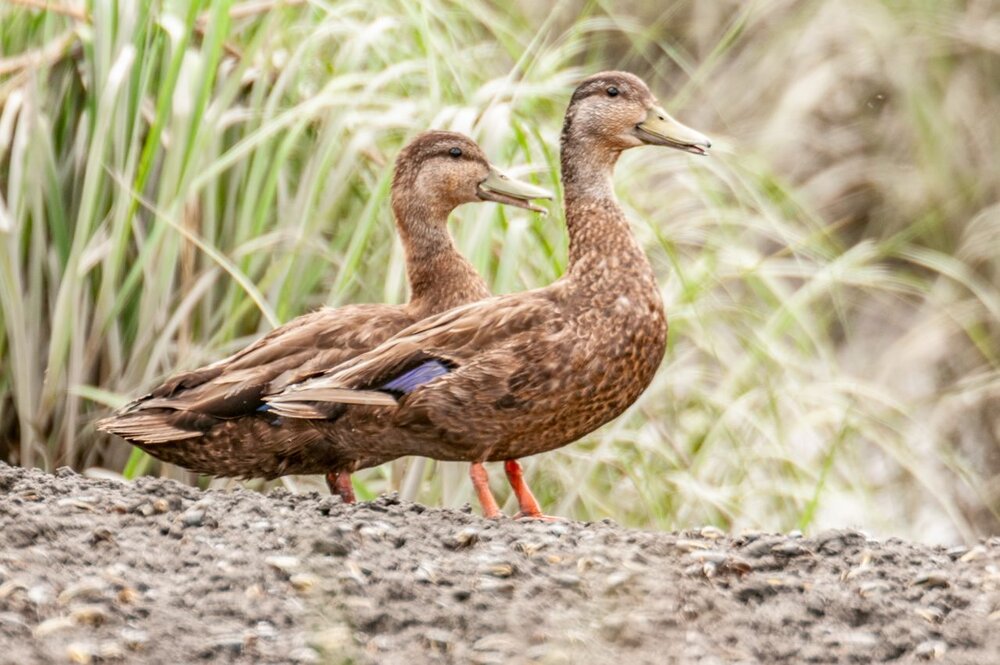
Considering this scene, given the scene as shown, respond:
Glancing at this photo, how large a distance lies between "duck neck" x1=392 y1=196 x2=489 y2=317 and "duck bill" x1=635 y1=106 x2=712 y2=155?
2.02 feet

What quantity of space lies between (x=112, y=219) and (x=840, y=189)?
420cm

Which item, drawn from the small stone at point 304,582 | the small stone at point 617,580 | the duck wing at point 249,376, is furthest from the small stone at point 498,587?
the duck wing at point 249,376

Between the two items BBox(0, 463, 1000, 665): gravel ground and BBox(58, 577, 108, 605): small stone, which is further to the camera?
BBox(58, 577, 108, 605): small stone

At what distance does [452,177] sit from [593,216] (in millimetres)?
562

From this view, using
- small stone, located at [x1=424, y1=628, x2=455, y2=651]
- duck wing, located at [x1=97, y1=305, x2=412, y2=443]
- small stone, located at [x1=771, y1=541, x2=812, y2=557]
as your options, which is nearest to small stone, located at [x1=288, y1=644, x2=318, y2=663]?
small stone, located at [x1=424, y1=628, x2=455, y2=651]

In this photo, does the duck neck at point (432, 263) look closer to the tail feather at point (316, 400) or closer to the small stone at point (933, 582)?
the tail feather at point (316, 400)

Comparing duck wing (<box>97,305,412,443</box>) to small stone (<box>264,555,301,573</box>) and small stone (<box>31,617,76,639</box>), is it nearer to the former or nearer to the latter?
small stone (<box>264,555,301,573</box>)

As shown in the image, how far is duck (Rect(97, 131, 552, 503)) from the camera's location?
4.24 m

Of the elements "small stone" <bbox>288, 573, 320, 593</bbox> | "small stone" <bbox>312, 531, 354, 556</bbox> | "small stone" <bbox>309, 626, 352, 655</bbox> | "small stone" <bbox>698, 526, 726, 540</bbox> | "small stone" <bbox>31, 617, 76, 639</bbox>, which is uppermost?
"small stone" <bbox>698, 526, 726, 540</bbox>

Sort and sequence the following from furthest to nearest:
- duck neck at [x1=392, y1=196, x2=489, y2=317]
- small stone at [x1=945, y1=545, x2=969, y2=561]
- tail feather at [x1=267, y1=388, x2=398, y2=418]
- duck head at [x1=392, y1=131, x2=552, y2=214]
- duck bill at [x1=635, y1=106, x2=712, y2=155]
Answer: duck head at [x1=392, y1=131, x2=552, y2=214] → duck neck at [x1=392, y1=196, x2=489, y2=317] → duck bill at [x1=635, y1=106, x2=712, y2=155] → tail feather at [x1=267, y1=388, x2=398, y2=418] → small stone at [x1=945, y1=545, x2=969, y2=561]

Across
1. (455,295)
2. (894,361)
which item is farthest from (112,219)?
(894,361)

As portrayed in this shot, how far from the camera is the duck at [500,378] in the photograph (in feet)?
12.9

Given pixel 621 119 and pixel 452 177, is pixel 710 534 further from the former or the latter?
pixel 452 177

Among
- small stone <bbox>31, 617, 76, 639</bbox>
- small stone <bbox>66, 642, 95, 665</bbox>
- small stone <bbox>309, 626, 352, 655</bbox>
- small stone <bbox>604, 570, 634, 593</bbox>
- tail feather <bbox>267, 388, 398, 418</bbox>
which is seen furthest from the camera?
tail feather <bbox>267, 388, 398, 418</bbox>
